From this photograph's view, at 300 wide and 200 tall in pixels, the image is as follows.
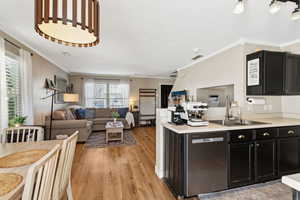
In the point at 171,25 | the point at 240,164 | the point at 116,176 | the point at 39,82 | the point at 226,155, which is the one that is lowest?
the point at 116,176

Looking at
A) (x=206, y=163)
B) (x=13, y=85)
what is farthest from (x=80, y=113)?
(x=206, y=163)

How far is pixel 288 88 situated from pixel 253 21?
142cm

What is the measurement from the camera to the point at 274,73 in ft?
7.98

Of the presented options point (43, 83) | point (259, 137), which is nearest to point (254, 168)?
point (259, 137)

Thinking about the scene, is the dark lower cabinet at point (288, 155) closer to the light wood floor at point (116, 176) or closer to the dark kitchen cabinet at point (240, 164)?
the dark kitchen cabinet at point (240, 164)

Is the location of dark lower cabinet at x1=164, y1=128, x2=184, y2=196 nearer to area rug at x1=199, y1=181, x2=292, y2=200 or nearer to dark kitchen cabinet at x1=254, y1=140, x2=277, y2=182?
area rug at x1=199, y1=181, x2=292, y2=200

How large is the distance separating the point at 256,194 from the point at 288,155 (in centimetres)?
87

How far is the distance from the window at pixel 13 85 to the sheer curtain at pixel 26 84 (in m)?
0.07

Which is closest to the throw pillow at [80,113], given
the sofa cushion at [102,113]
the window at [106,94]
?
the sofa cushion at [102,113]

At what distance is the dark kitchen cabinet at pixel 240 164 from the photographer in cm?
186

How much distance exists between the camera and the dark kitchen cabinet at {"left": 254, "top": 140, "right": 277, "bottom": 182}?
1.97 meters

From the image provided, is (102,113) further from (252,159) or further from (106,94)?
(252,159)

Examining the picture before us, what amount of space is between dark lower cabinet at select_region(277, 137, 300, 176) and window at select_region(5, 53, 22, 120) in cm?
469

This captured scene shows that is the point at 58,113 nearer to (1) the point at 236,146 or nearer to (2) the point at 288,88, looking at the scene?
(1) the point at 236,146
